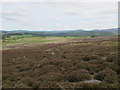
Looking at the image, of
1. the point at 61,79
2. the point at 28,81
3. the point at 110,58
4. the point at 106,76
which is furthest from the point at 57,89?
the point at 110,58

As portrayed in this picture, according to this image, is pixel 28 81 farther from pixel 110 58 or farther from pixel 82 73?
pixel 110 58

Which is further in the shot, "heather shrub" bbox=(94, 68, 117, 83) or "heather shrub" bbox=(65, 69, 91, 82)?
"heather shrub" bbox=(65, 69, 91, 82)

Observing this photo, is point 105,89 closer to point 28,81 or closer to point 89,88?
point 89,88

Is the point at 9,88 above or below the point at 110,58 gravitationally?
below

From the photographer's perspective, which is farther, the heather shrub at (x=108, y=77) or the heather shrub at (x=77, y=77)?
the heather shrub at (x=77, y=77)

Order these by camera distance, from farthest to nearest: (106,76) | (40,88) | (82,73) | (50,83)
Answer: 1. (82,73)
2. (106,76)
3. (50,83)
4. (40,88)

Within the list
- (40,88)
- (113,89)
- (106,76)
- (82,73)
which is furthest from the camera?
(82,73)

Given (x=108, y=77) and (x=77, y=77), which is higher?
(x=108, y=77)

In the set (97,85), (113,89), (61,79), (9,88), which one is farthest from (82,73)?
(9,88)

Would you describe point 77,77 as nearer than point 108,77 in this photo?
No

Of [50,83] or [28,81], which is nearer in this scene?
[50,83]
